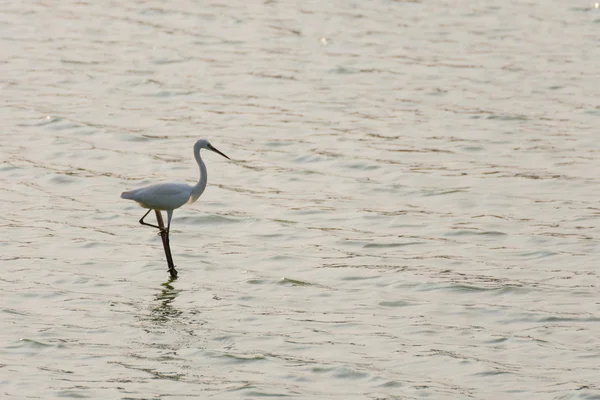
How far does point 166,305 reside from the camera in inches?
536

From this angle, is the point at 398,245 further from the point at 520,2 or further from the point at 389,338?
the point at 520,2

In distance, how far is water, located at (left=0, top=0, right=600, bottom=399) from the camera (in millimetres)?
12023

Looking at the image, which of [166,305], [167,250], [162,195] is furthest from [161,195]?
[166,305]

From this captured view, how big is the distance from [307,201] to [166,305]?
4.14 metres

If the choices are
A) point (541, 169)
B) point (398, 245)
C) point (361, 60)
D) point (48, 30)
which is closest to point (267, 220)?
point (398, 245)

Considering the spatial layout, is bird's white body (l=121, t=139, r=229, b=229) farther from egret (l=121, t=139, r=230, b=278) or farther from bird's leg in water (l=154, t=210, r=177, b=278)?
bird's leg in water (l=154, t=210, r=177, b=278)

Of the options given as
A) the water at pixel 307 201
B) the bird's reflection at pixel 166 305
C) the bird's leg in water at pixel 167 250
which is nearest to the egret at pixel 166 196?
the bird's leg in water at pixel 167 250

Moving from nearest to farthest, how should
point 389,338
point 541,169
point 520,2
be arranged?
point 389,338
point 541,169
point 520,2

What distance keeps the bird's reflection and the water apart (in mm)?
33

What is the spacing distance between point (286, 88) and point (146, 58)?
11.4 ft

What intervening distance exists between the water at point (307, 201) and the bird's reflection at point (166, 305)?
0.11 feet

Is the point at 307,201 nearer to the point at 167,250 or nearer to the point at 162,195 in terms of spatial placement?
the point at 167,250

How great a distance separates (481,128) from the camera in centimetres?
2031

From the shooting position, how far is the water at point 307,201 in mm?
12023
